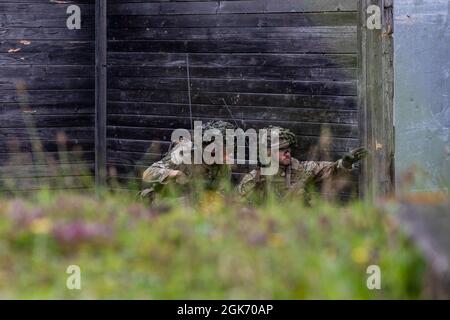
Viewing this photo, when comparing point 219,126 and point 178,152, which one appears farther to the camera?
point 219,126

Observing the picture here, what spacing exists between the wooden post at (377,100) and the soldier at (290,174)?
0.34m

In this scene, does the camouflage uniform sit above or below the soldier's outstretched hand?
below

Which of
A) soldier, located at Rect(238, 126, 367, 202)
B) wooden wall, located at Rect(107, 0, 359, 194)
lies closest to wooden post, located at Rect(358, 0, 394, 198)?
wooden wall, located at Rect(107, 0, 359, 194)

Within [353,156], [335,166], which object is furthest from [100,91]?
[353,156]

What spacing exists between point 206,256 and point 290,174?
4.78 meters

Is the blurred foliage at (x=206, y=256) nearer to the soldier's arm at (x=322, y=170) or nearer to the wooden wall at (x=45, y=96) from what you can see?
the soldier's arm at (x=322, y=170)

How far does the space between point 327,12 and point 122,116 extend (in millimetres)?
2794

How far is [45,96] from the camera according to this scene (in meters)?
10.1

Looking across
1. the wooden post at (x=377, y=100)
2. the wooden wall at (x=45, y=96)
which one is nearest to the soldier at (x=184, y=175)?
the wooden post at (x=377, y=100)

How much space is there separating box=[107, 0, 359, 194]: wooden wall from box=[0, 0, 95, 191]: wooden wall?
31 cm

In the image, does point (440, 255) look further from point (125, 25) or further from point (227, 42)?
point (125, 25)

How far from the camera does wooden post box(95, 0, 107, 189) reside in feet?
33.1

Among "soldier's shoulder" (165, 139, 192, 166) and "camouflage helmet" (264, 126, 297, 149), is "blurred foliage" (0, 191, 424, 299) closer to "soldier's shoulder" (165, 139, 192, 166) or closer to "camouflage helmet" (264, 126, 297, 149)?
"soldier's shoulder" (165, 139, 192, 166)

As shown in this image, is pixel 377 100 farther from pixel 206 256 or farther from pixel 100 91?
pixel 206 256
